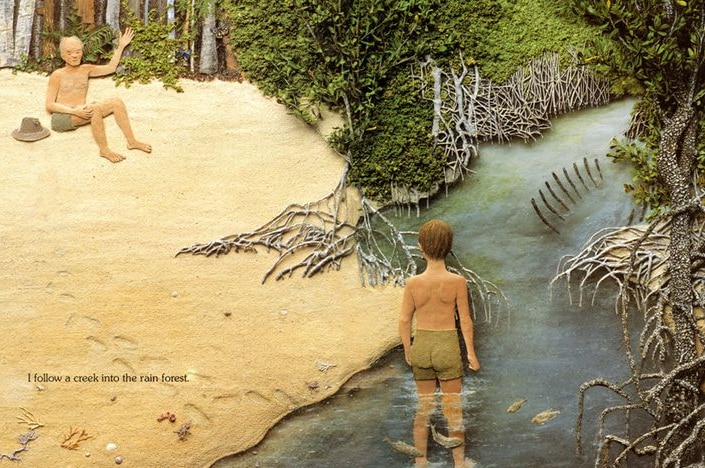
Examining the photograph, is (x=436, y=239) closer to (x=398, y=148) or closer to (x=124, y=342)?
(x=398, y=148)

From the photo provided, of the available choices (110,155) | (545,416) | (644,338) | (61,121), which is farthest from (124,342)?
(644,338)

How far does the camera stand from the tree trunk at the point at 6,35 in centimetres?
527

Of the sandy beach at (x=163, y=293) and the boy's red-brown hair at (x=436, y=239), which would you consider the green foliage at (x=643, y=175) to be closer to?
the boy's red-brown hair at (x=436, y=239)

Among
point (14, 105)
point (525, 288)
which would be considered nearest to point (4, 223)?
point (14, 105)

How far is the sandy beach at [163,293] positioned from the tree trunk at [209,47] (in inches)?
5.5

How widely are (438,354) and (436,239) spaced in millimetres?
647

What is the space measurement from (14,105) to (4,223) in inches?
28.4

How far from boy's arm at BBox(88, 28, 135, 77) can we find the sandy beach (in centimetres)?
6

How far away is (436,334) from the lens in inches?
192

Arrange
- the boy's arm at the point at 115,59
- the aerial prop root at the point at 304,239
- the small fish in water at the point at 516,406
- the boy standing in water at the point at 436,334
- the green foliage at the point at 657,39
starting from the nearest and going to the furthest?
the green foliage at the point at 657,39 → the boy standing in water at the point at 436,334 → the small fish in water at the point at 516,406 → the aerial prop root at the point at 304,239 → the boy's arm at the point at 115,59

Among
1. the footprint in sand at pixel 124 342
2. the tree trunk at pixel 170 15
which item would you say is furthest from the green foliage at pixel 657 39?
the footprint in sand at pixel 124 342

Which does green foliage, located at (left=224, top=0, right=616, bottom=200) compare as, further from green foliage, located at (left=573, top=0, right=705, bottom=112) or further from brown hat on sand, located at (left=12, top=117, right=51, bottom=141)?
brown hat on sand, located at (left=12, top=117, right=51, bottom=141)

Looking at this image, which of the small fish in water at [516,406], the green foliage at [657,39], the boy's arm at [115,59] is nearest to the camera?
the green foliage at [657,39]

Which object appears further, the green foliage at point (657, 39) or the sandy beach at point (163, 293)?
the sandy beach at point (163, 293)
